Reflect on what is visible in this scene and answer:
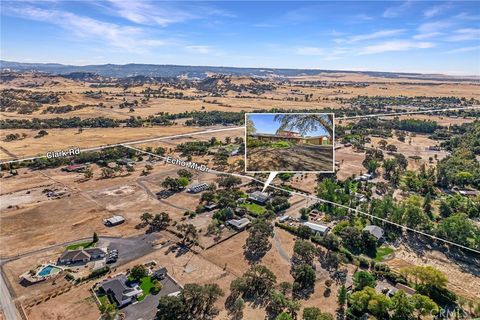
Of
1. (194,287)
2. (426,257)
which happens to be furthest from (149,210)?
(426,257)

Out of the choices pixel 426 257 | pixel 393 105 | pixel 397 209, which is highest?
pixel 393 105

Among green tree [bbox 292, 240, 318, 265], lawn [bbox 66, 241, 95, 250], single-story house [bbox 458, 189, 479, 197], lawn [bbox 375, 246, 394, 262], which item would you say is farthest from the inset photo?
single-story house [bbox 458, 189, 479, 197]

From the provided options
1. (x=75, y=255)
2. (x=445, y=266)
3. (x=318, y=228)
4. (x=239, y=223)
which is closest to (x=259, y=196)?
(x=239, y=223)

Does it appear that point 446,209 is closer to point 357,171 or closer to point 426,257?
point 426,257

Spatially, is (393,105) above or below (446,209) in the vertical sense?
above

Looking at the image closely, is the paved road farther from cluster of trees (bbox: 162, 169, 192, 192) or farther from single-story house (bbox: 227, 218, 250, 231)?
cluster of trees (bbox: 162, 169, 192, 192)

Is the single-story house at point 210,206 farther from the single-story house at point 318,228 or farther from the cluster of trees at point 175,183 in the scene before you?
the single-story house at point 318,228
